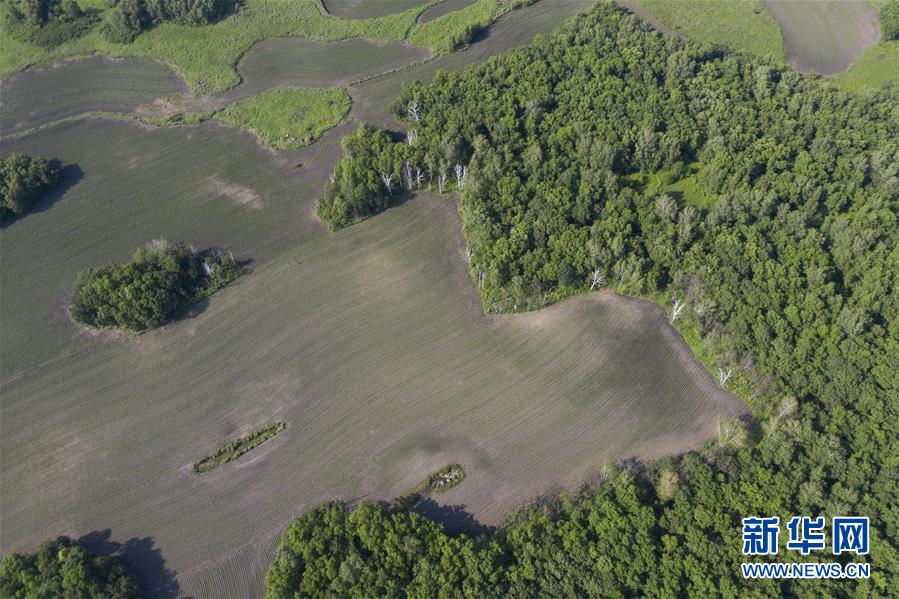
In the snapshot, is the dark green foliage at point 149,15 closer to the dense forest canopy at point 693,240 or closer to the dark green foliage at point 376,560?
the dense forest canopy at point 693,240

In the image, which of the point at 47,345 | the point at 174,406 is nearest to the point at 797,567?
the point at 174,406

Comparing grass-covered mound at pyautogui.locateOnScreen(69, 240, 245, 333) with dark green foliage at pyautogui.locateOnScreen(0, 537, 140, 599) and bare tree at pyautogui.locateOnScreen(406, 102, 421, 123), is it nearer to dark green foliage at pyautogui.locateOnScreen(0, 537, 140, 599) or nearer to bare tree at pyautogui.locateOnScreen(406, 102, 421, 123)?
dark green foliage at pyautogui.locateOnScreen(0, 537, 140, 599)

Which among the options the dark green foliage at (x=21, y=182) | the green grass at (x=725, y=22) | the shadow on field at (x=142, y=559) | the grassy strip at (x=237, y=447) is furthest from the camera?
the green grass at (x=725, y=22)

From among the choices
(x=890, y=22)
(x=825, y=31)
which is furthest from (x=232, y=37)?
(x=890, y=22)

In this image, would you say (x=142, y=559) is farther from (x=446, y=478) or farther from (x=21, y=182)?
(x=21, y=182)

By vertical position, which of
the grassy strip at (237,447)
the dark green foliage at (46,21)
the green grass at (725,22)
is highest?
the dark green foliage at (46,21)

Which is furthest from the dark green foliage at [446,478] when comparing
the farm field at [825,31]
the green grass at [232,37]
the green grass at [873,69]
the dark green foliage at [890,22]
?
the dark green foliage at [890,22]
